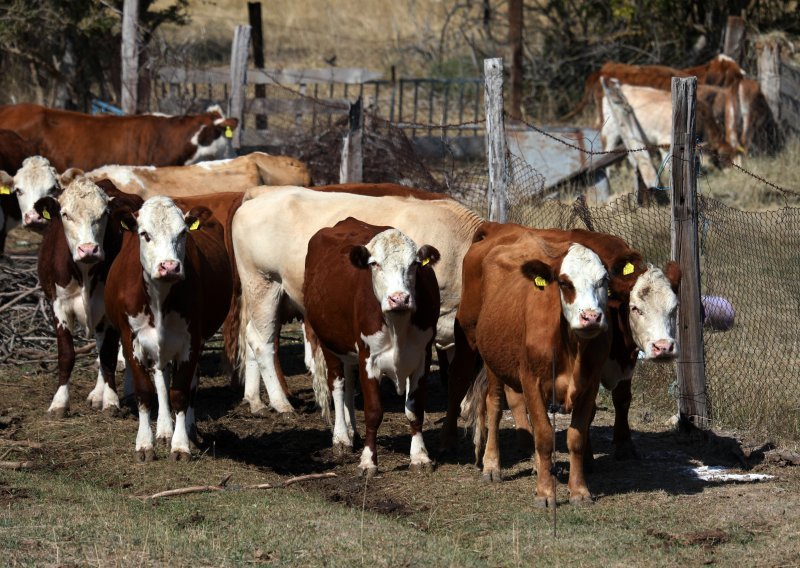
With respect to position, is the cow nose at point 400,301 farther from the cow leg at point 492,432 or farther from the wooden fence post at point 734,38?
the wooden fence post at point 734,38

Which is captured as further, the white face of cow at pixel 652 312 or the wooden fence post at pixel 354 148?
the wooden fence post at pixel 354 148

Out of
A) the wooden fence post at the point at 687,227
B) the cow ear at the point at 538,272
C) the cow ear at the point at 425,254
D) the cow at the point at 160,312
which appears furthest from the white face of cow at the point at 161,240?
the wooden fence post at the point at 687,227

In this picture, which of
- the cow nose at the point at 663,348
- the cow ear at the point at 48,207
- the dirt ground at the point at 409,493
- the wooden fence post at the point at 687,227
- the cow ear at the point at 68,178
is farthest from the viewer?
the cow ear at the point at 68,178

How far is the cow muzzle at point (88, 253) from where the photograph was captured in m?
9.05

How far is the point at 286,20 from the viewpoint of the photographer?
Result: 3684cm

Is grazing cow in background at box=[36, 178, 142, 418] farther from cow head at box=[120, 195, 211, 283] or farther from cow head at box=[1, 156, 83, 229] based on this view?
cow head at box=[120, 195, 211, 283]

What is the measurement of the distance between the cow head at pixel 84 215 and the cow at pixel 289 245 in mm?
1449

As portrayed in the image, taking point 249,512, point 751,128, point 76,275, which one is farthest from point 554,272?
point 751,128

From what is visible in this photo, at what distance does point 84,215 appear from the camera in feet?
30.8

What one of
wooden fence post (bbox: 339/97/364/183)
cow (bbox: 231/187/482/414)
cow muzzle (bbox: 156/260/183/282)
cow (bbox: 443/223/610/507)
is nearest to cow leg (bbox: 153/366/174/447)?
cow muzzle (bbox: 156/260/183/282)

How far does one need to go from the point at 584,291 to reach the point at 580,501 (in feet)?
4.33

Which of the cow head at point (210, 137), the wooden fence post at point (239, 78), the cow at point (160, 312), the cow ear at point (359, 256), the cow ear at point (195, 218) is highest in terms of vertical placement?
the wooden fence post at point (239, 78)

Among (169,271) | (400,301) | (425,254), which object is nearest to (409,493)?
(400,301)

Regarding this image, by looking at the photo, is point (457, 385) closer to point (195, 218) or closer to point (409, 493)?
point (409, 493)
